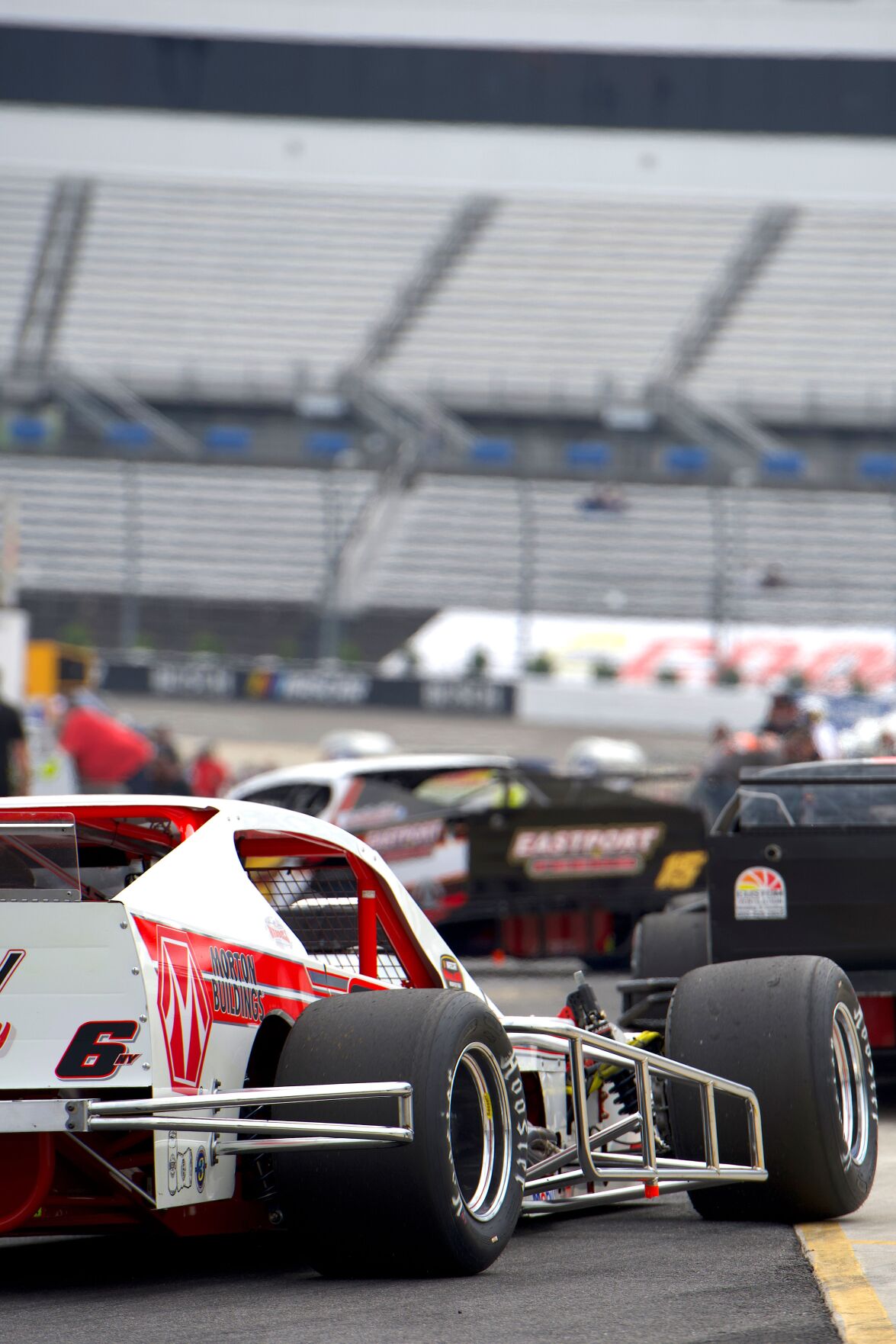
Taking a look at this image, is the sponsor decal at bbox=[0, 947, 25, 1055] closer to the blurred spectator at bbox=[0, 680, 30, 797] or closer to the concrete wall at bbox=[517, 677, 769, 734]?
the blurred spectator at bbox=[0, 680, 30, 797]

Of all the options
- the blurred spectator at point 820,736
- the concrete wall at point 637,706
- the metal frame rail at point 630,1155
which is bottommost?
the metal frame rail at point 630,1155

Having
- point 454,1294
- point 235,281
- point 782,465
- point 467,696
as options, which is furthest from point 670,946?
point 235,281

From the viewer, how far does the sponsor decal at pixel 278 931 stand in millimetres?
4586

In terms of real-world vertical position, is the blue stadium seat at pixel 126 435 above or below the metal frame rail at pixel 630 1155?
above

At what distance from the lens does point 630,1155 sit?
5125mm

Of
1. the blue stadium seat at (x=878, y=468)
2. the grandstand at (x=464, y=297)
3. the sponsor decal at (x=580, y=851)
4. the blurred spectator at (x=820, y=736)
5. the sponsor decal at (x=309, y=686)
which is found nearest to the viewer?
the sponsor decal at (x=580, y=851)

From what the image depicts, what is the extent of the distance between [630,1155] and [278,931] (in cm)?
117

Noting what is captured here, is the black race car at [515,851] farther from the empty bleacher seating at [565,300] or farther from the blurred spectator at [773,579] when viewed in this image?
the empty bleacher seating at [565,300]

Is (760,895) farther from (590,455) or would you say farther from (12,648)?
(590,455)

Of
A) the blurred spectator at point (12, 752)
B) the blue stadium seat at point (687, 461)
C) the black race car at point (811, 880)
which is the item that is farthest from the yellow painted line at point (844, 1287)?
the blue stadium seat at point (687, 461)

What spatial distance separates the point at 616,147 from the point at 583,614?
611 inches

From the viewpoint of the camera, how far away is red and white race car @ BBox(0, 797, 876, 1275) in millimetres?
3996

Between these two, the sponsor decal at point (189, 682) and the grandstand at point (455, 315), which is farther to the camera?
the grandstand at point (455, 315)

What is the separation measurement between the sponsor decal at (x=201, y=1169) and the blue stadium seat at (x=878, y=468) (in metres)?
38.5
